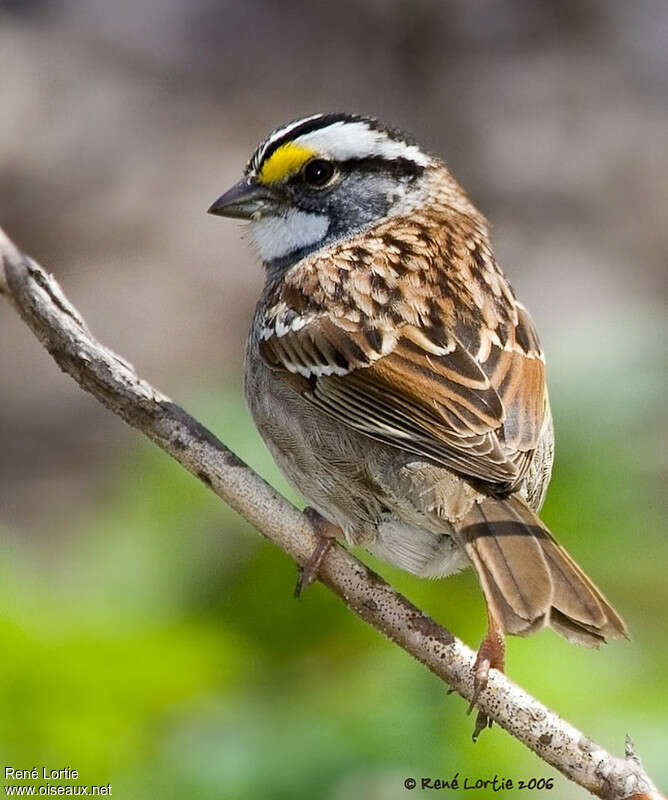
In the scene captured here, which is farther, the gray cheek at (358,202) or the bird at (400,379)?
the gray cheek at (358,202)

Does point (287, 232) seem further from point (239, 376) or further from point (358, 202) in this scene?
point (239, 376)

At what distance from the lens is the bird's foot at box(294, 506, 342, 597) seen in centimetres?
295

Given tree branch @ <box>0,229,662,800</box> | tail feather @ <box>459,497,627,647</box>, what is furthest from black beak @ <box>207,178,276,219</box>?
tail feather @ <box>459,497,627,647</box>

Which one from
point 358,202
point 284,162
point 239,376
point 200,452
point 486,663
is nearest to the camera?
point 486,663

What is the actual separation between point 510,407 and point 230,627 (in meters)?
0.92

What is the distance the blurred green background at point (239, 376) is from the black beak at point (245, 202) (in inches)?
21.5

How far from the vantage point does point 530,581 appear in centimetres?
272

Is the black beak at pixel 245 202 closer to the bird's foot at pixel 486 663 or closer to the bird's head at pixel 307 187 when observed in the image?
the bird's head at pixel 307 187

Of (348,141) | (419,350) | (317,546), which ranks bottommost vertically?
(317,546)

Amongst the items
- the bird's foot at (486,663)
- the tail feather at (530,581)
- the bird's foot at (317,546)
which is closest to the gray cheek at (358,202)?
the bird's foot at (317,546)

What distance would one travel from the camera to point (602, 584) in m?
3.44

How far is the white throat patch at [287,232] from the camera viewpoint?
3666mm

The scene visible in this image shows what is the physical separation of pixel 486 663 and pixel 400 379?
25.9 inches

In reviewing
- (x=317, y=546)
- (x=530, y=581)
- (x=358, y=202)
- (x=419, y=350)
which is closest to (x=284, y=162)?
(x=358, y=202)
